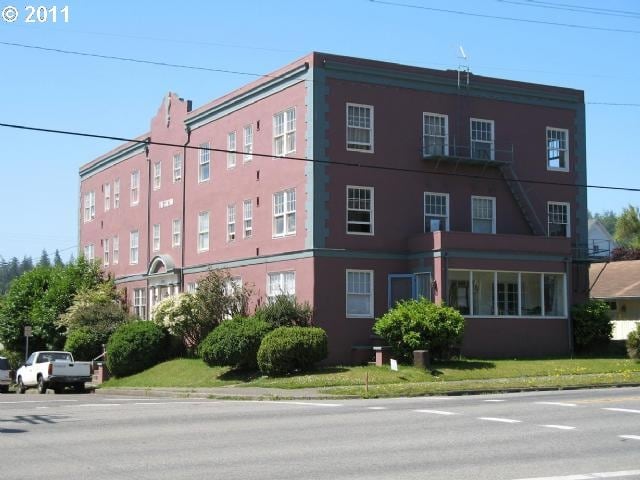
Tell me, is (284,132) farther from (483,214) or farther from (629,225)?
(629,225)

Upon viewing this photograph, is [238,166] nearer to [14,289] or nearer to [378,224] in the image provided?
[378,224]

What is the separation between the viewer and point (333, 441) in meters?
14.1

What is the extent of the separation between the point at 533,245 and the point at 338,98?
29.8ft

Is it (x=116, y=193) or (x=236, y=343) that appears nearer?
(x=236, y=343)

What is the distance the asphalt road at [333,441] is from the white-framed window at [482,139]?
16.8 m

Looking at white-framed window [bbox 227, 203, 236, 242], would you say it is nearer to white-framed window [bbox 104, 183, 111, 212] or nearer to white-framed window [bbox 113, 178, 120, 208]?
white-framed window [bbox 113, 178, 120, 208]

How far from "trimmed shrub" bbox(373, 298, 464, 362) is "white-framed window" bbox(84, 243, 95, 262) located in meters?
28.3

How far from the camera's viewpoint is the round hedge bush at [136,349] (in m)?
38.4

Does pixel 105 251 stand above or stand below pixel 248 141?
below

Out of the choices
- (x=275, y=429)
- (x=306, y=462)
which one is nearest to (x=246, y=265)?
(x=275, y=429)

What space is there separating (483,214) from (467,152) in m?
2.54

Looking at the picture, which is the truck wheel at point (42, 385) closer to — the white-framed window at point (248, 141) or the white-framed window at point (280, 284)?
the white-framed window at point (280, 284)

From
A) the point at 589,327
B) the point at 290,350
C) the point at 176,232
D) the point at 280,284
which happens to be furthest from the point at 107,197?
the point at 589,327

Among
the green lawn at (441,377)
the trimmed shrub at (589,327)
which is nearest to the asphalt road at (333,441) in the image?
the green lawn at (441,377)
